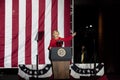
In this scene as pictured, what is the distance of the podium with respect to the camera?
21.8 ft

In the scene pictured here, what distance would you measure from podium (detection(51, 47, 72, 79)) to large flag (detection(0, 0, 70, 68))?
3.71 ft

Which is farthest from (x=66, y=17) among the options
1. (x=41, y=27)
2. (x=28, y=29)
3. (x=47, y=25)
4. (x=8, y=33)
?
(x=8, y=33)

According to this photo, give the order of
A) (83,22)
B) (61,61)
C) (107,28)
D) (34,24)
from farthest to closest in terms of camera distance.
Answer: (83,22) < (107,28) < (34,24) < (61,61)

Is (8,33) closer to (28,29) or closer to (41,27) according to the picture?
(28,29)

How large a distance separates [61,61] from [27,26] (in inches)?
61.0

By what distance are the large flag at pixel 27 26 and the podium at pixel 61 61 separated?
1132 mm

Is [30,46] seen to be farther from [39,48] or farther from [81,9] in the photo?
[81,9]

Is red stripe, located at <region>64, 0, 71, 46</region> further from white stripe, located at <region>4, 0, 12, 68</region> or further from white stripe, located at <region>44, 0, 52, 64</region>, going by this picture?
white stripe, located at <region>4, 0, 12, 68</region>

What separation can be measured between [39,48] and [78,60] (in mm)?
2807

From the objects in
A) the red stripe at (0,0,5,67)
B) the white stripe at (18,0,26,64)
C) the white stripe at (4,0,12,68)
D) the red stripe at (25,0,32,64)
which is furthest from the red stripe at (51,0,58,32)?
the red stripe at (0,0,5,67)

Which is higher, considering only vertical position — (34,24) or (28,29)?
(34,24)

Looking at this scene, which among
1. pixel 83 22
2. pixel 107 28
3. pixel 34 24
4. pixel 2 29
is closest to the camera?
pixel 2 29

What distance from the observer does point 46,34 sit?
7844mm

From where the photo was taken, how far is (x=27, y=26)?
25.5 ft
